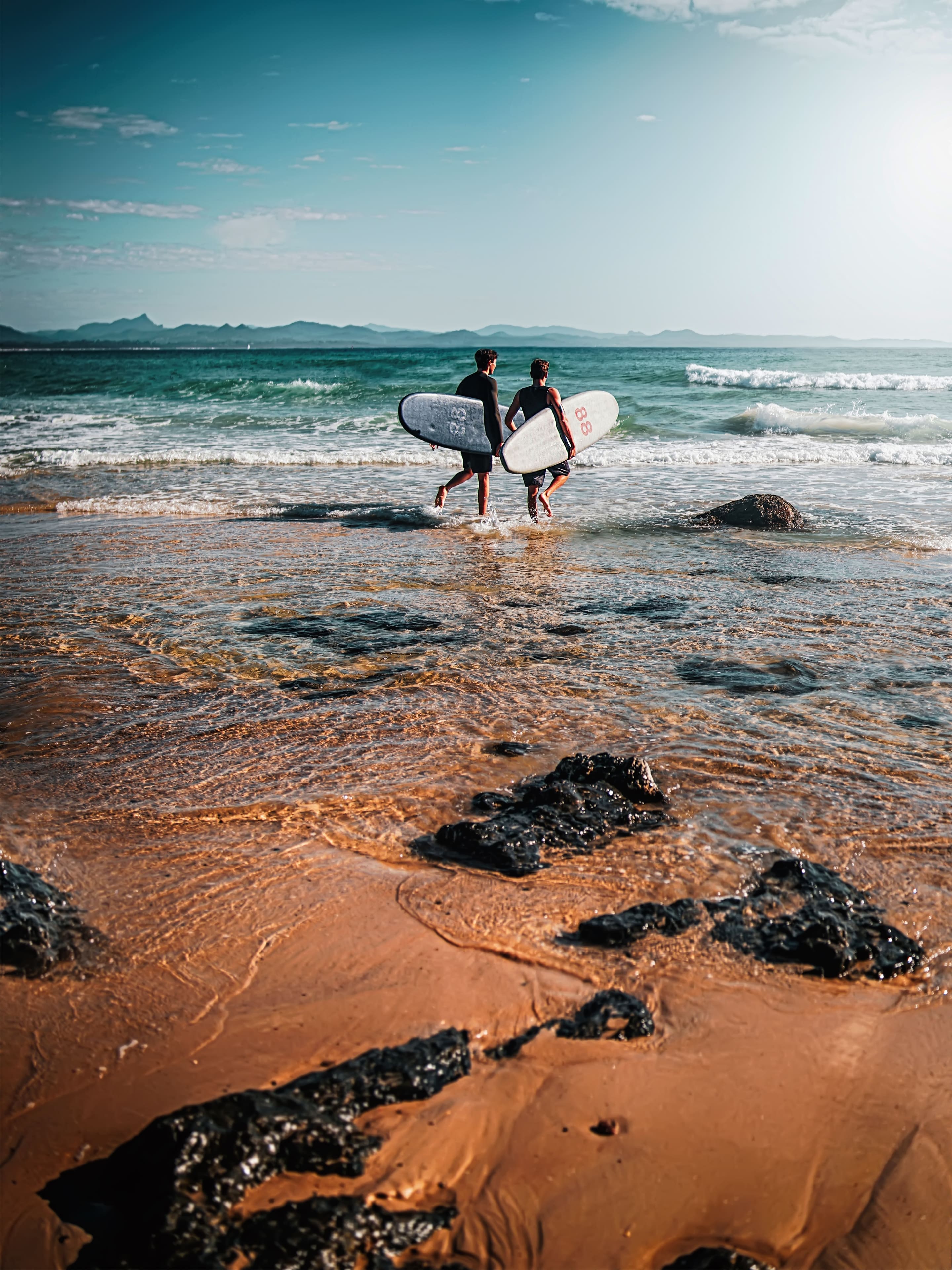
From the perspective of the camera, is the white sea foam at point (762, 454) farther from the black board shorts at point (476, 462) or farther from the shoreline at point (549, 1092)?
the shoreline at point (549, 1092)

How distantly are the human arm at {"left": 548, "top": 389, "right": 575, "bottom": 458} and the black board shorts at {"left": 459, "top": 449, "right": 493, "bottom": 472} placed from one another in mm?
841

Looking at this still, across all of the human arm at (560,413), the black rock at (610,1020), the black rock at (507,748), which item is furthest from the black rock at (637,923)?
the human arm at (560,413)

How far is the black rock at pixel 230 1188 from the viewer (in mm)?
1696

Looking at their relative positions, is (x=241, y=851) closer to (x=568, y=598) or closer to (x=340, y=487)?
(x=568, y=598)

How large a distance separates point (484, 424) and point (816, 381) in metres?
28.6

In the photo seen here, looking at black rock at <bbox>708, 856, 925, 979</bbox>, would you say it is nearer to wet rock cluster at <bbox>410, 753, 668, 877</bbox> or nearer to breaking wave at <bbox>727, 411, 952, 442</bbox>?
wet rock cluster at <bbox>410, 753, 668, 877</bbox>

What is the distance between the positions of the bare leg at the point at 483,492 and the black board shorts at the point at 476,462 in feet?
0.18

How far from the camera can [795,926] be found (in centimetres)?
270

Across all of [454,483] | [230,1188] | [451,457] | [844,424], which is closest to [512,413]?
[454,483]

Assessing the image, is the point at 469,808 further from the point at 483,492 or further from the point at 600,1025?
the point at 483,492

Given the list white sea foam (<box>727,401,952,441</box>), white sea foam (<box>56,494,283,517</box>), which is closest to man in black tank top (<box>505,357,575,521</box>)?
white sea foam (<box>56,494,283,517</box>)

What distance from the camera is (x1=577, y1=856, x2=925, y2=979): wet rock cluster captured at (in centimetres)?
259

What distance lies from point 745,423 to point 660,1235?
2155 cm

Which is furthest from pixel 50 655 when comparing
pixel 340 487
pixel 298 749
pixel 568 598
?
→ pixel 340 487
